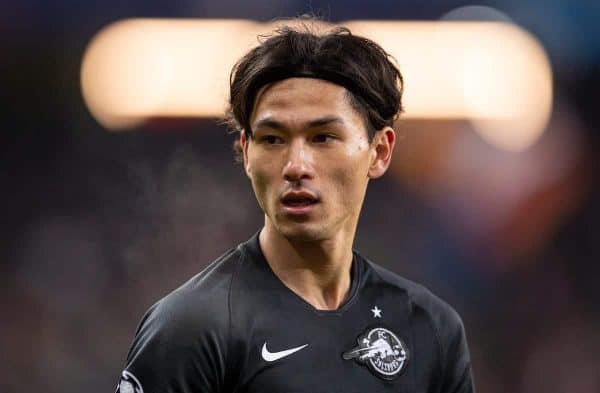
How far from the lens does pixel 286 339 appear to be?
2191 mm

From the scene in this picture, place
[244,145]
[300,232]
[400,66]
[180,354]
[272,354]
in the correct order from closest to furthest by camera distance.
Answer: [180,354]
[272,354]
[300,232]
[244,145]
[400,66]

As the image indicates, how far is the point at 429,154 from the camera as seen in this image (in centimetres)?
497

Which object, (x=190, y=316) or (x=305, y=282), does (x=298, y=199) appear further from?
(x=190, y=316)

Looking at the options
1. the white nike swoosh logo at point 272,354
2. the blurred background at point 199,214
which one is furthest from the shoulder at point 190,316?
the blurred background at point 199,214

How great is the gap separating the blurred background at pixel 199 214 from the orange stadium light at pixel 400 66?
6cm

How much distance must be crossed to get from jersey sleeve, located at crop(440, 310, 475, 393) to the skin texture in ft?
1.01

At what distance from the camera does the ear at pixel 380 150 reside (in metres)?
2.45

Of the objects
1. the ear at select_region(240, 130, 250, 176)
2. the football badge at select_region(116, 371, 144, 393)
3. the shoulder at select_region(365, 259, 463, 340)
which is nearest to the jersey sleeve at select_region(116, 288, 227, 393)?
the football badge at select_region(116, 371, 144, 393)

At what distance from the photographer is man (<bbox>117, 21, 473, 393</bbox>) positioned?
2094 millimetres

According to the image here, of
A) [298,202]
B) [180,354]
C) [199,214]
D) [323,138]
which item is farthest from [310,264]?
[199,214]

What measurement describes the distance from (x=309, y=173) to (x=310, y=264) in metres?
0.26

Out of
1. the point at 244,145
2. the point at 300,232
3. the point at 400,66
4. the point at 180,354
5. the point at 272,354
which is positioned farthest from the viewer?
the point at 400,66

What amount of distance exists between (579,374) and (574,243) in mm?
691

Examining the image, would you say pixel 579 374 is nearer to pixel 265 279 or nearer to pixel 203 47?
pixel 203 47
